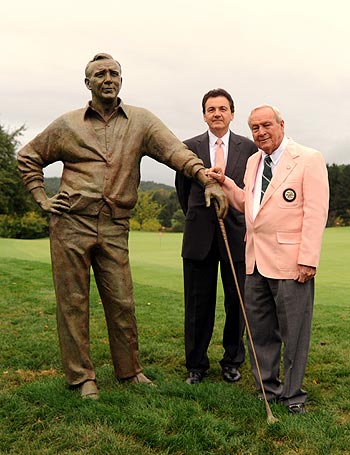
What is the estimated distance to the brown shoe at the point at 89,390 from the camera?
4.48 m

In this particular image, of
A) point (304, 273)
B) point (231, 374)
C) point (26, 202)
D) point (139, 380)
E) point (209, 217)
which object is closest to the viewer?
point (304, 273)

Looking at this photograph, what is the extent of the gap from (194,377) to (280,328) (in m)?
1.16

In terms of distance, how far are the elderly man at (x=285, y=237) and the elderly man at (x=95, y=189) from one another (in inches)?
16.2

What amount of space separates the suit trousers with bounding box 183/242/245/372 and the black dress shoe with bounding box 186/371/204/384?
0.12ft

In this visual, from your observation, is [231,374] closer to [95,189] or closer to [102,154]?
[95,189]

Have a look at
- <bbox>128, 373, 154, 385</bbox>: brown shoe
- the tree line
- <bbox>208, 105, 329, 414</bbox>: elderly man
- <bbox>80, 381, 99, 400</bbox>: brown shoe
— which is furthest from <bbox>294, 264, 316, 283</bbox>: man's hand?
the tree line

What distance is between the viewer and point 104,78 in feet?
14.4

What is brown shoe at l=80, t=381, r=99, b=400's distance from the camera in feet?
14.7

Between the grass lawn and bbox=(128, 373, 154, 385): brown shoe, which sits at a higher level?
bbox=(128, 373, 154, 385): brown shoe

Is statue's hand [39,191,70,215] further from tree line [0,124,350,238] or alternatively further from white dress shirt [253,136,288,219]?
tree line [0,124,350,238]

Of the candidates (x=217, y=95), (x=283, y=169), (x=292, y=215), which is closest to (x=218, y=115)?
(x=217, y=95)

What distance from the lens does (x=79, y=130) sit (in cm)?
448

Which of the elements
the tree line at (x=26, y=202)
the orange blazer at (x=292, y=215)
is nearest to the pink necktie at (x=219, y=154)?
the orange blazer at (x=292, y=215)

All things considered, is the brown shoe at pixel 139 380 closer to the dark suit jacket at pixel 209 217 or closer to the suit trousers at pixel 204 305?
the suit trousers at pixel 204 305
